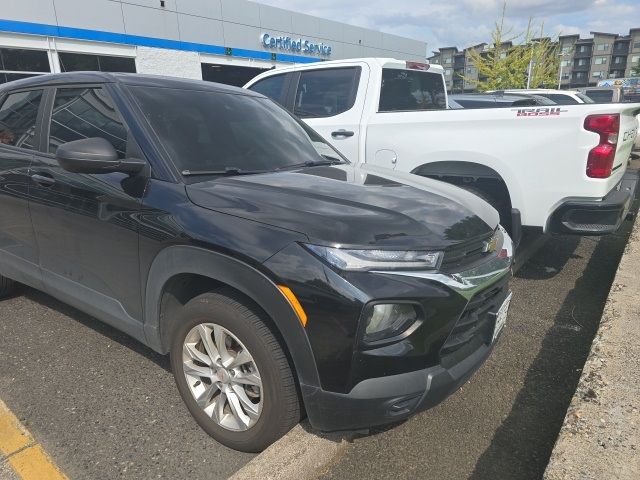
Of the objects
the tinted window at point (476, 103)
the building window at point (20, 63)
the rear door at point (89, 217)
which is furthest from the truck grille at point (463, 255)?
the building window at point (20, 63)

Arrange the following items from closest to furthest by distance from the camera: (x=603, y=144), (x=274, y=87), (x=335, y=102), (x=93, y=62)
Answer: (x=603, y=144) < (x=335, y=102) < (x=274, y=87) < (x=93, y=62)

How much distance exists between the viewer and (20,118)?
3.43m

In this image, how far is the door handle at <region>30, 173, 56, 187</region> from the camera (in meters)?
2.91

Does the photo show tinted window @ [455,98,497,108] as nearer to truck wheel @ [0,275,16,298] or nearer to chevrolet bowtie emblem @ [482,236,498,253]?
chevrolet bowtie emblem @ [482,236,498,253]

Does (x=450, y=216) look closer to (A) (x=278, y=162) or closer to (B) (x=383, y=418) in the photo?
(B) (x=383, y=418)

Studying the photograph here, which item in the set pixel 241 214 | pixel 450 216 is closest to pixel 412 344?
pixel 450 216

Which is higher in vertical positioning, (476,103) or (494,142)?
(476,103)

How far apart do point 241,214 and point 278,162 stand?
93cm

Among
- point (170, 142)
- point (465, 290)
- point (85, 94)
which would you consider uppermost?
point (85, 94)

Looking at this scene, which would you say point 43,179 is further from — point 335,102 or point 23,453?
point 335,102

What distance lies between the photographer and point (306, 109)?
18.1 ft

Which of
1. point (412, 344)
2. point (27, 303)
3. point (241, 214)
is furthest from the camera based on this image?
point (27, 303)

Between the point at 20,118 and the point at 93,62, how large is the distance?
1557cm

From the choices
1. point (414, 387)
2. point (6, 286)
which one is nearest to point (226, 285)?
point (414, 387)
